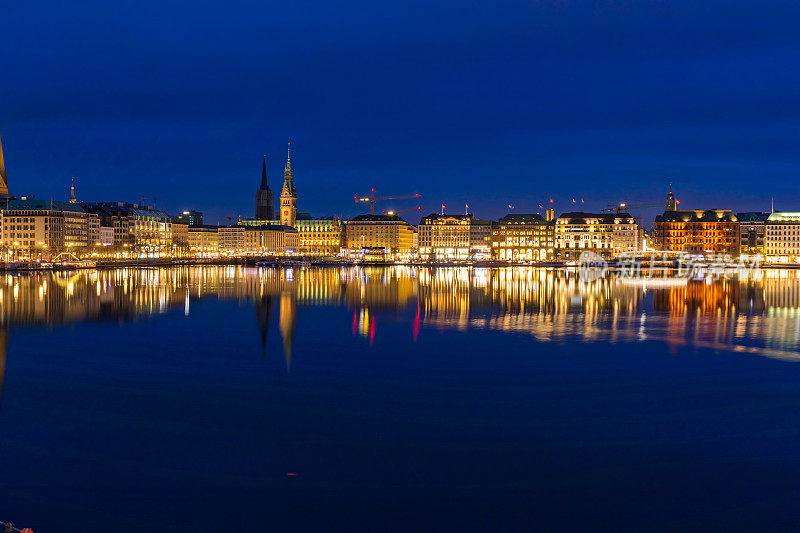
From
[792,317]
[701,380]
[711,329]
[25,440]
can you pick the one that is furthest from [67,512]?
[792,317]

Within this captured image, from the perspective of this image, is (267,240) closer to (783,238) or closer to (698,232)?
(698,232)

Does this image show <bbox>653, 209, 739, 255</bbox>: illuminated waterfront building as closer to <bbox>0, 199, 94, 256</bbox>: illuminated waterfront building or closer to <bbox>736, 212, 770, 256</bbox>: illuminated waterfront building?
<bbox>736, 212, 770, 256</bbox>: illuminated waterfront building

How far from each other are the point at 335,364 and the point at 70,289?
37.4 metres

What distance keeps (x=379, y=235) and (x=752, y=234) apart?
8439 cm

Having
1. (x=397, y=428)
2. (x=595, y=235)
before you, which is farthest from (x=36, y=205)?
(x=397, y=428)

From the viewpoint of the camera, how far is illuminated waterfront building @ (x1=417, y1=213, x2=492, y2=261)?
16538 centimetres

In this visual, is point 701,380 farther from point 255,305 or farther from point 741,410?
point 255,305

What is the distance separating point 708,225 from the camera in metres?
158

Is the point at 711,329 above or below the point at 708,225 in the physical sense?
below

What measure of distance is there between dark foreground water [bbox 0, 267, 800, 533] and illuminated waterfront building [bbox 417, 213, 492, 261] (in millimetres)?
137328

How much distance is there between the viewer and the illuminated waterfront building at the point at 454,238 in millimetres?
165375

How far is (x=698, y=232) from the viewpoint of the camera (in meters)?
159

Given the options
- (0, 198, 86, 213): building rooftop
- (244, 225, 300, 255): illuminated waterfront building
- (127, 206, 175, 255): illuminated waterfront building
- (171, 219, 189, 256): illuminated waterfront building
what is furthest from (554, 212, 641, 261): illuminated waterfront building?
(0, 198, 86, 213): building rooftop

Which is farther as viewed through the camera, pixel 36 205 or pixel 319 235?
pixel 319 235
